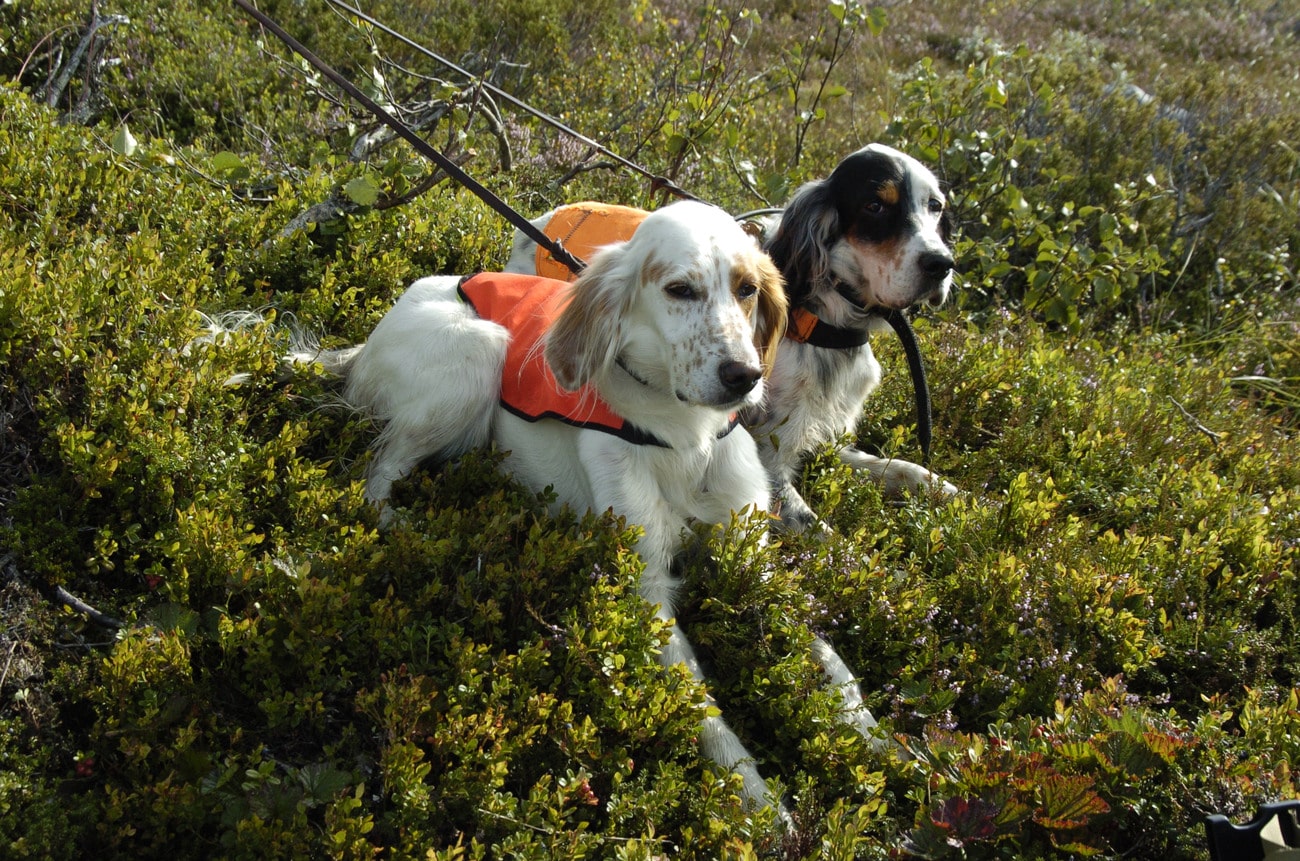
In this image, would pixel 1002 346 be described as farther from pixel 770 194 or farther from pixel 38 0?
pixel 38 0

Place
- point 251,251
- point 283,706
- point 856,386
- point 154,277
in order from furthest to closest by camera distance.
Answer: point 251,251
point 856,386
point 154,277
point 283,706

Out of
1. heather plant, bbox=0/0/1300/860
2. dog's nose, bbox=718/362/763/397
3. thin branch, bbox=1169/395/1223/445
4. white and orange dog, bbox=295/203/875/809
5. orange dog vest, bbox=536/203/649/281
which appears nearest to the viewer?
heather plant, bbox=0/0/1300/860

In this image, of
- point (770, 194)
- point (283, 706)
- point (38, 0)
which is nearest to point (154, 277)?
point (283, 706)

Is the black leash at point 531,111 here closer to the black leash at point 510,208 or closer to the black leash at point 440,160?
the black leash at point 510,208

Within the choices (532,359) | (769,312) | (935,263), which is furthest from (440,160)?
(935,263)

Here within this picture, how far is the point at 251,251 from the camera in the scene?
3.67 metres

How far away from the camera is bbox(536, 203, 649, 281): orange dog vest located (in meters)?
3.40

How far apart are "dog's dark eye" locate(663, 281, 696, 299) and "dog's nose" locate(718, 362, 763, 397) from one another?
0.76ft

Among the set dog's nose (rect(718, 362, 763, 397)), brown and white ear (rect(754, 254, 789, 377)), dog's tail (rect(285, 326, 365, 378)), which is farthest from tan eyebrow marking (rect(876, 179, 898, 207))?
dog's tail (rect(285, 326, 365, 378))

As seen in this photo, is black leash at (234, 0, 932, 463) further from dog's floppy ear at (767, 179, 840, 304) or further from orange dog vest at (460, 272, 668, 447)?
dog's floppy ear at (767, 179, 840, 304)

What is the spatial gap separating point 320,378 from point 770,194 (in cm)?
227

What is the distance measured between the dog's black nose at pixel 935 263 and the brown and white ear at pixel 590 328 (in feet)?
3.49

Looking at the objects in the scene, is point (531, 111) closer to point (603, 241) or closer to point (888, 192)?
point (603, 241)

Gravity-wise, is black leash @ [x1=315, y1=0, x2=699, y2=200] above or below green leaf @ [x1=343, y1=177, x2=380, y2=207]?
above
